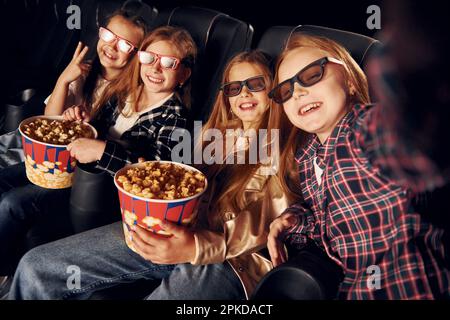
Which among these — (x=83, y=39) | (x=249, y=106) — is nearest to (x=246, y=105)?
(x=249, y=106)

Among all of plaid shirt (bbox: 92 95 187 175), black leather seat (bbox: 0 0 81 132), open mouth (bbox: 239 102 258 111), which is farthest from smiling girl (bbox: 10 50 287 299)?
black leather seat (bbox: 0 0 81 132)

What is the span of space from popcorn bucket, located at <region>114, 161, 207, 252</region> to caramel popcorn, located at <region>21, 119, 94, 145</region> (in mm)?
302

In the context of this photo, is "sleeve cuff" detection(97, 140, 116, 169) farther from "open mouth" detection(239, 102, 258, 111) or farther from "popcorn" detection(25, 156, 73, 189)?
"open mouth" detection(239, 102, 258, 111)

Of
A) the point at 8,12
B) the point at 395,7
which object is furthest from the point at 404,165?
the point at 8,12

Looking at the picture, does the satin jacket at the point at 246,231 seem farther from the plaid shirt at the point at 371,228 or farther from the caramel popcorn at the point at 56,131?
the caramel popcorn at the point at 56,131

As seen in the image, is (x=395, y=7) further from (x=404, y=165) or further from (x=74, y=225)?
(x=74, y=225)

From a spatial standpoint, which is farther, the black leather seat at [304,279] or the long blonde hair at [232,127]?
the long blonde hair at [232,127]

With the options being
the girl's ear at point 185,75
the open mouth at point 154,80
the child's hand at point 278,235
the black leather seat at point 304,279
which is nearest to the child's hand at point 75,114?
the open mouth at point 154,80

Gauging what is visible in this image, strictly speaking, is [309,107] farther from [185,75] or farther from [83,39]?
[83,39]

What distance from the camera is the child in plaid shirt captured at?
89 cm

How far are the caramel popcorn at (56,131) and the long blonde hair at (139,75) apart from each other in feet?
0.85

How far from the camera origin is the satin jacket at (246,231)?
113 centimetres

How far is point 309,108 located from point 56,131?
75cm
